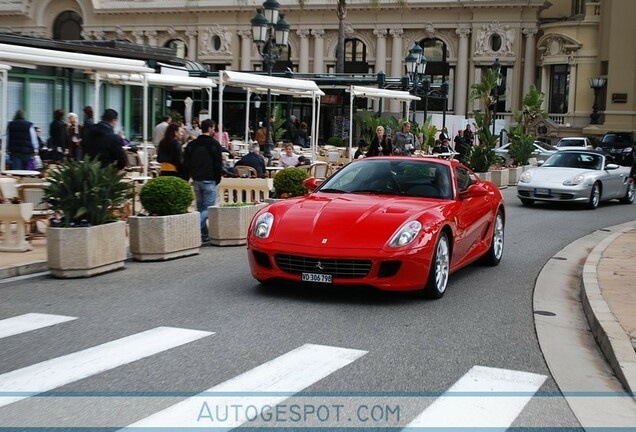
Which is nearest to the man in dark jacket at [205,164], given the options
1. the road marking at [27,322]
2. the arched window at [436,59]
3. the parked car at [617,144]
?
the road marking at [27,322]

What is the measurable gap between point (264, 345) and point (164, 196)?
4924mm

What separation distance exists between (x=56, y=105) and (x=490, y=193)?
16.8 meters

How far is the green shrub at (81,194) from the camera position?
34.0 feet

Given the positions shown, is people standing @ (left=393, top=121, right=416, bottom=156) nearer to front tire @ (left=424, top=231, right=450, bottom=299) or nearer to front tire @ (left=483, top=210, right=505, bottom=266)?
front tire @ (left=483, top=210, right=505, bottom=266)

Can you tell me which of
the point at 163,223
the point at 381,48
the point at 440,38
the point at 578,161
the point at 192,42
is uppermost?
the point at 440,38

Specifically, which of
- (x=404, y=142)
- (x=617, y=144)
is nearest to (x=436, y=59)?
(x=617, y=144)

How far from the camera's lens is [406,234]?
876cm

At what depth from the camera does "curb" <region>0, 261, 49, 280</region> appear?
33.3 ft

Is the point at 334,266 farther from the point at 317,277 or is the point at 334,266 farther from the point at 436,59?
the point at 436,59

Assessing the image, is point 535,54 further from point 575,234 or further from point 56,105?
point 575,234

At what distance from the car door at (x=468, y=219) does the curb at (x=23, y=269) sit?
4.85 metres

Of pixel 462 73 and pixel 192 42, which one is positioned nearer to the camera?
pixel 462 73

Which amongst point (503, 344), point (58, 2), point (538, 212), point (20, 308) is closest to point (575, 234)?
point (538, 212)

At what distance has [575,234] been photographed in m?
16.6
